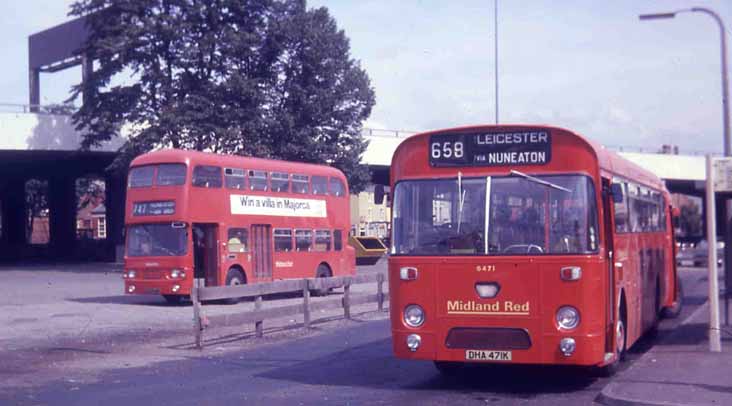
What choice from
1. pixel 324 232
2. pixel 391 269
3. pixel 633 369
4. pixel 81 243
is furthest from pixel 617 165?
pixel 81 243

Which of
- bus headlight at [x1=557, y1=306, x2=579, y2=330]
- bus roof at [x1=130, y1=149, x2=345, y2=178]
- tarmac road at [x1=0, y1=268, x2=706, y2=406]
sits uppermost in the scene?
bus roof at [x1=130, y1=149, x2=345, y2=178]

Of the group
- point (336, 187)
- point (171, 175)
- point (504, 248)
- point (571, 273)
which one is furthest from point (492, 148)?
point (336, 187)

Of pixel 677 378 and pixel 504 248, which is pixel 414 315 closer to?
pixel 504 248

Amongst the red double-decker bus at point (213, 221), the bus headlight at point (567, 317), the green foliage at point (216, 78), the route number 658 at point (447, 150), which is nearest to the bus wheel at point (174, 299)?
the red double-decker bus at point (213, 221)

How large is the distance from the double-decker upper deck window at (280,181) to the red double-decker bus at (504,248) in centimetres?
1786

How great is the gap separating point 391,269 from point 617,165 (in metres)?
3.58

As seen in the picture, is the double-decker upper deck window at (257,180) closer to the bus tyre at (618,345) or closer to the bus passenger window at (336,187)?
the bus passenger window at (336,187)

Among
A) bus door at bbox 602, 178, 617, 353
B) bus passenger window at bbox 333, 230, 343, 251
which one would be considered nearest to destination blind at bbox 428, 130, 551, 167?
bus door at bbox 602, 178, 617, 353

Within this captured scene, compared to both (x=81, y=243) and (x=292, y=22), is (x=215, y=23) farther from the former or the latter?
(x=81, y=243)

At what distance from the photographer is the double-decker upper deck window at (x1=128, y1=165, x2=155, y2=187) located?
2665 cm

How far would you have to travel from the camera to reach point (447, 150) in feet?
38.3

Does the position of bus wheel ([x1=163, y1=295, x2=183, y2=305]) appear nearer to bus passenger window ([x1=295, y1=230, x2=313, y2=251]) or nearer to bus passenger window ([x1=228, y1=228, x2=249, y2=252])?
bus passenger window ([x1=228, y1=228, x2=249, y2=252])

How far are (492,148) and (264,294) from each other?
8862mm

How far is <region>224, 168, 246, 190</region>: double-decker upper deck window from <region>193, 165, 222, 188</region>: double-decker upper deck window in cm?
30
